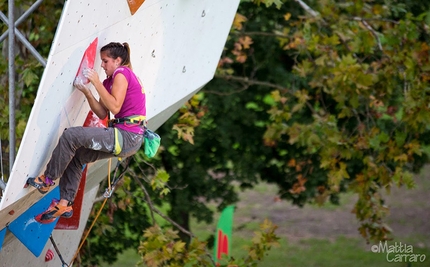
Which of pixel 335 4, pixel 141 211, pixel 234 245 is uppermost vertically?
pixel 335 4

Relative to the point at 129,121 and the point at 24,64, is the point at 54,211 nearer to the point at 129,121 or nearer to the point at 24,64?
the point at 129,121

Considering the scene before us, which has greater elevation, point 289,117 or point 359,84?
point 359,84

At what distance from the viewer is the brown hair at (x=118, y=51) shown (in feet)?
17.5

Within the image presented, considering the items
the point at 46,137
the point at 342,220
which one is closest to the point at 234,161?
the point at 46,137

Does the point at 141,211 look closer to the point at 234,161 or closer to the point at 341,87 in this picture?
the point at 234,161

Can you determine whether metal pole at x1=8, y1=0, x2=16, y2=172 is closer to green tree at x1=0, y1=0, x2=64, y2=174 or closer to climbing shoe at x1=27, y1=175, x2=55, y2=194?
climbing shoe at x1=27, y1=175, x2=55, y2=194

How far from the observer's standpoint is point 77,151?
5477mm

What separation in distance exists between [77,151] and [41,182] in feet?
1.12

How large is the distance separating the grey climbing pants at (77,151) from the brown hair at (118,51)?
457mm

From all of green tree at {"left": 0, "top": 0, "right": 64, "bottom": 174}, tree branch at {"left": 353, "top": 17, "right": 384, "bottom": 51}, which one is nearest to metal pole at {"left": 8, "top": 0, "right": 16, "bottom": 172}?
green tree at {"left": 0, "top": 0, "right": 64, "bottom": 174}

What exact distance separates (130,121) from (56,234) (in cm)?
287

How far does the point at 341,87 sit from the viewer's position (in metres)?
9.67

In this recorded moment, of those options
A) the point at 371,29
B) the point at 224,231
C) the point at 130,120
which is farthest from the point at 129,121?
the point at 371,29

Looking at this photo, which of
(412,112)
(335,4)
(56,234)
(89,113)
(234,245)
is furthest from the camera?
(234,245)
